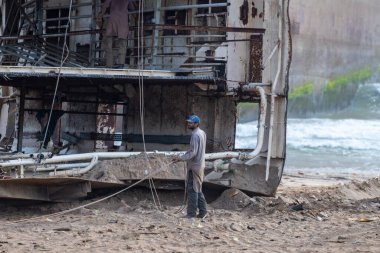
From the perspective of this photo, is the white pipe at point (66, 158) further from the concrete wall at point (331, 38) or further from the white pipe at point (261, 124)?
the concrete wall at point (331, 38)

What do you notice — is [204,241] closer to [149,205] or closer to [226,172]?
[149,205]

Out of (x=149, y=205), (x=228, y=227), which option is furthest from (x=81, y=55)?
(x=228, y=227)

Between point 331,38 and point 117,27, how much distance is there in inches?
1407

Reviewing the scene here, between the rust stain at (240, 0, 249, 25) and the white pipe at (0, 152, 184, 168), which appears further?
the rust stain at (240, 0, 249, 25)

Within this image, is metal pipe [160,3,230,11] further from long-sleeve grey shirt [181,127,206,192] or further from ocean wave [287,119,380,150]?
ocean wave [287,119,380,150]

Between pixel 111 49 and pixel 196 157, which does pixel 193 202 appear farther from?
pixel 111 49

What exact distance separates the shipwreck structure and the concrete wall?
2836cm

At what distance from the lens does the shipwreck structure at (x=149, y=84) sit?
1395 cm

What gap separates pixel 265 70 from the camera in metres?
15.1

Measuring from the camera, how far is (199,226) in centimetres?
1128

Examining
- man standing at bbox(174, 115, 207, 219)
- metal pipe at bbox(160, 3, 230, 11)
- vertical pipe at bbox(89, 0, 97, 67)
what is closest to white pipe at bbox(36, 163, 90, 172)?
man standing at bbox(174, 115, 207, 219)

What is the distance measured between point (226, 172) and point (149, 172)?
1.66 m

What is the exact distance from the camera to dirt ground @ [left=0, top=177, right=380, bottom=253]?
973 centimetres

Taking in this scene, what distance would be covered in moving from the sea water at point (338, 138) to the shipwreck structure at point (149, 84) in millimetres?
8995
